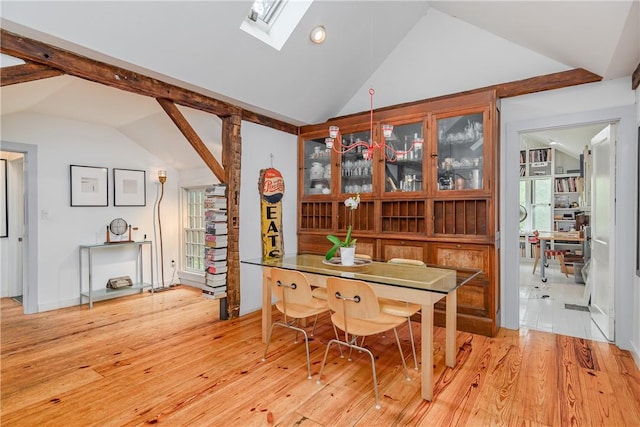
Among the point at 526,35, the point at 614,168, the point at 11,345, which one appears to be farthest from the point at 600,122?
the point at 11,345

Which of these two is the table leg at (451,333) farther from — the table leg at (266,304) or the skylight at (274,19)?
the skylight at (274,19)

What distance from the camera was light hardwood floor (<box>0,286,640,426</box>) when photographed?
6.61 feet

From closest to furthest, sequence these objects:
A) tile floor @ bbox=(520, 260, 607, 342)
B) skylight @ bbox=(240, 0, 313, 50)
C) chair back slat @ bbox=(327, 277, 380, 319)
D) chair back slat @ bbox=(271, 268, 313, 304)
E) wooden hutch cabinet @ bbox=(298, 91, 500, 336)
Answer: chair back slat @ bbox=(327, 277, 380, 319) → chair back slat @ bbox=(271, 268, 313, 304) → skylight @ bbox=(240, 0, 313, 50) → wooden hutch cabinet @ bbox=(298, 91, 500, 336) → tile floor @ bbox=(520, 260, 607, 342)

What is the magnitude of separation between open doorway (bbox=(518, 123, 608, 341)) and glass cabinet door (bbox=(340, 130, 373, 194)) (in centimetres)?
242

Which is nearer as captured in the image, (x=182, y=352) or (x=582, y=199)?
(x=182, y=352)

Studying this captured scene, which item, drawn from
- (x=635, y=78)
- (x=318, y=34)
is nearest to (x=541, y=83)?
(x=635, y=78)

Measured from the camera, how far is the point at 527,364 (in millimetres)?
2666

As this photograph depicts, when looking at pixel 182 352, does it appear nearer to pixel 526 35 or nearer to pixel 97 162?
pixel 97 162

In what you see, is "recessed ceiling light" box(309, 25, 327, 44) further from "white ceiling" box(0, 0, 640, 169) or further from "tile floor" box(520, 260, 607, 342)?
"tile floor" box(520, 260, 607, 342)

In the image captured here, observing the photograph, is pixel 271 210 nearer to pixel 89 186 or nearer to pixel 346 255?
pixel 346 255

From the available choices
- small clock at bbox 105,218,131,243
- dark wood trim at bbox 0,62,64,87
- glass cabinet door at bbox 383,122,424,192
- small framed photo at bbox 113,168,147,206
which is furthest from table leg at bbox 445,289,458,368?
small framed photo at bbox 113,168,147,206

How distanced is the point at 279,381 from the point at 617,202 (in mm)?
3319

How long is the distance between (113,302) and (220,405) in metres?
3.26

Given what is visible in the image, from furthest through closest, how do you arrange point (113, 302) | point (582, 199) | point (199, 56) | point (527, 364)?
point (582, 199), point (113, 302), point (199, 56), point (527, 364)
